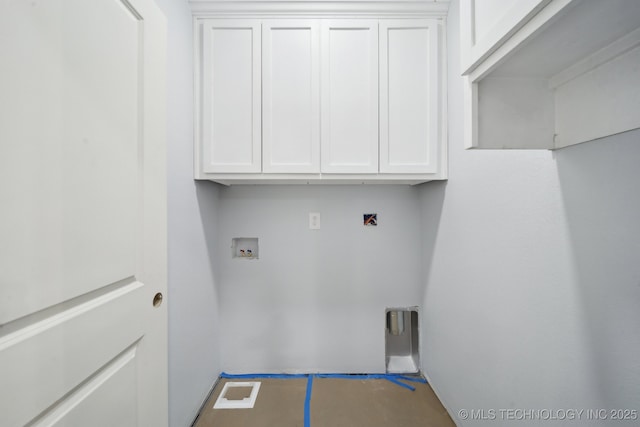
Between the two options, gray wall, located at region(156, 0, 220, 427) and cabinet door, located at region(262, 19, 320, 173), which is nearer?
gray wall, located at region(156, 0, 220, 427)

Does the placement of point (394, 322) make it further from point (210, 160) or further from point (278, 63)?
point (278, 63)

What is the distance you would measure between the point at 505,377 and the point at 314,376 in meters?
1.20

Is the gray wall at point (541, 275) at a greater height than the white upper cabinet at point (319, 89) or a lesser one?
lesser

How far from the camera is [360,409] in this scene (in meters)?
1.44

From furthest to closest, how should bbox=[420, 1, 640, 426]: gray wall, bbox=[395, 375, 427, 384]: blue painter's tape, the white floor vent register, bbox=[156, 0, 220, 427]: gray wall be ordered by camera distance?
bbox=[395, 375, 427, 384]: blue painter's tape
the white floor vent register
bbox=[156, 0, 220, 427]: gray wall
bbox=[420, 1, 640, 426]: gray wall

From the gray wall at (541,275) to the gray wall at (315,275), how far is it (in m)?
0.41

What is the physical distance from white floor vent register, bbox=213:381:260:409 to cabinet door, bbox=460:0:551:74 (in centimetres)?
193

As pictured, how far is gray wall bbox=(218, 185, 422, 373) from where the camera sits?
5.82 feet

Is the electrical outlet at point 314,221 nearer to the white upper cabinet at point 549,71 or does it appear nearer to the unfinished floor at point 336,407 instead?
the unfinished floor at point 336,407

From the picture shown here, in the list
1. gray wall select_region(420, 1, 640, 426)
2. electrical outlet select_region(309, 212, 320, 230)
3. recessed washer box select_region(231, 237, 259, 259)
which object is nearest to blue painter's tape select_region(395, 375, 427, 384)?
gray wall select_region(420, 1, 640, 426)

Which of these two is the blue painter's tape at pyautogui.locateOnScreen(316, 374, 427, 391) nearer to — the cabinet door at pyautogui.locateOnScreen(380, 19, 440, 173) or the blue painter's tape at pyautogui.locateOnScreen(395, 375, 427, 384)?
the blue painter's tape at pyautogui.locateOnScreen(395, 375, 427, 384)

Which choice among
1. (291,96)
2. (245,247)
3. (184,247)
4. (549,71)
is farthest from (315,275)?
(549,71)

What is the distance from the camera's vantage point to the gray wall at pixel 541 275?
59 centimetres

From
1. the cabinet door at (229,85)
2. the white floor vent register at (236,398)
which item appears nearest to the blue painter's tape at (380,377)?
the white floor vent register at (236,398)
